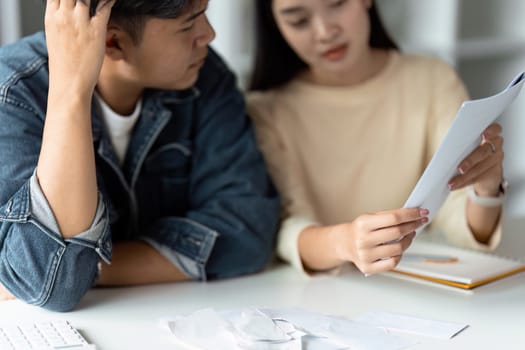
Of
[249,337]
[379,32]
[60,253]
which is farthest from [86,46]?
[379,32]

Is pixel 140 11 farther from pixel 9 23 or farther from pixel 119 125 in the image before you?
pixel 9 23

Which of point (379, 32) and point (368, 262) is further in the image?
point (379, 32)

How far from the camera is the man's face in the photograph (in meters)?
1.34

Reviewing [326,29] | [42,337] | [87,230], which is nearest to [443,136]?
[326,29]

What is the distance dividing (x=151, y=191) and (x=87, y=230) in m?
0.28

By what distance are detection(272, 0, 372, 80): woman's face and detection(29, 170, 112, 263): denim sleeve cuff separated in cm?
56

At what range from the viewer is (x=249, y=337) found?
1097 millimetres

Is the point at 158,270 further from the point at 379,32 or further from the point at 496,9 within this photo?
the point at 496,9

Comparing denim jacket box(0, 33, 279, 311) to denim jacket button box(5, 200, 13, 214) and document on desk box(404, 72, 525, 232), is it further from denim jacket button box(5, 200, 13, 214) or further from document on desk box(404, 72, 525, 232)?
document on desk box(404, 72, 525, 232)

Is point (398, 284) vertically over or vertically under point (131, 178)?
under

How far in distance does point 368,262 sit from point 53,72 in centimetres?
52

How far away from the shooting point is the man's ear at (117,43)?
1.34 metres

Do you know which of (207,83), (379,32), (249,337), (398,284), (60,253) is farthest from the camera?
(379,32)

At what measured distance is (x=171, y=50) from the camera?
1357 millimetres
